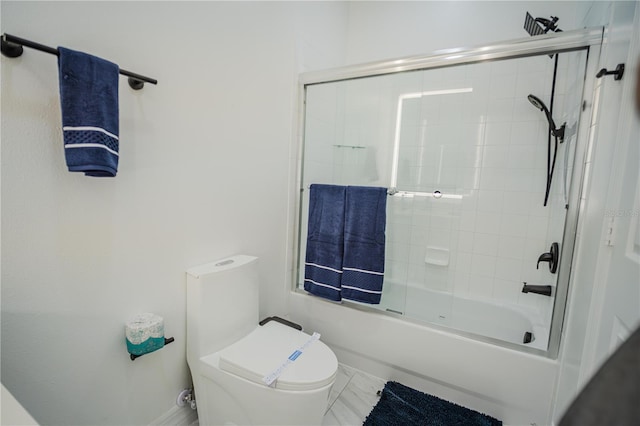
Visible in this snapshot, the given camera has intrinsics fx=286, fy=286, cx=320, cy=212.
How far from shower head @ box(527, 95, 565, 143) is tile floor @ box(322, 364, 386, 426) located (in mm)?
1834

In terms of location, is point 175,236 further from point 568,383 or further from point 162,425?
point 568,383

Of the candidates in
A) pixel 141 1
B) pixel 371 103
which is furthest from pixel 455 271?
pixel 141 1

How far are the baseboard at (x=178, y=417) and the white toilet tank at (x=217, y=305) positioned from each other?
0.83ft

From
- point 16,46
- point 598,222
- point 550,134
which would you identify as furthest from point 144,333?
point 550,134

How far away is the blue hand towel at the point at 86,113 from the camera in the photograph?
825mm

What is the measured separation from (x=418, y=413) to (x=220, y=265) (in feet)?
4.19

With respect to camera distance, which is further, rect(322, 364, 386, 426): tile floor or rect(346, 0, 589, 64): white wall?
rect(346, 0, 589, 64): white wall

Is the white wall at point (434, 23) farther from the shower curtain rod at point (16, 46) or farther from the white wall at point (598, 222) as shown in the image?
the shower curtain rod at point (16, 46)

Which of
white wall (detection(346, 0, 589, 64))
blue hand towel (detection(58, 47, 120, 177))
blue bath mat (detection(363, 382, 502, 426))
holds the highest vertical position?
white wall (detection(346, 0, 589, 64))

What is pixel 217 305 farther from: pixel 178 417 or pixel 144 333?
pixel 178 417

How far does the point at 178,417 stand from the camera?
135cm

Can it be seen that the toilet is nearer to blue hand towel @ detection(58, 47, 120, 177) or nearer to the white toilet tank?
the white toilet tank

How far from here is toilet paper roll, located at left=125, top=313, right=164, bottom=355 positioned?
3.51 ft

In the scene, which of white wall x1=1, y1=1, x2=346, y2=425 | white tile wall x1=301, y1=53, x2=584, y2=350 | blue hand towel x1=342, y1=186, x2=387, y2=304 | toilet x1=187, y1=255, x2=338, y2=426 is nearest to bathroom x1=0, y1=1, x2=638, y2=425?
white wall x1=1, y1=1, x2=346, y2=425
